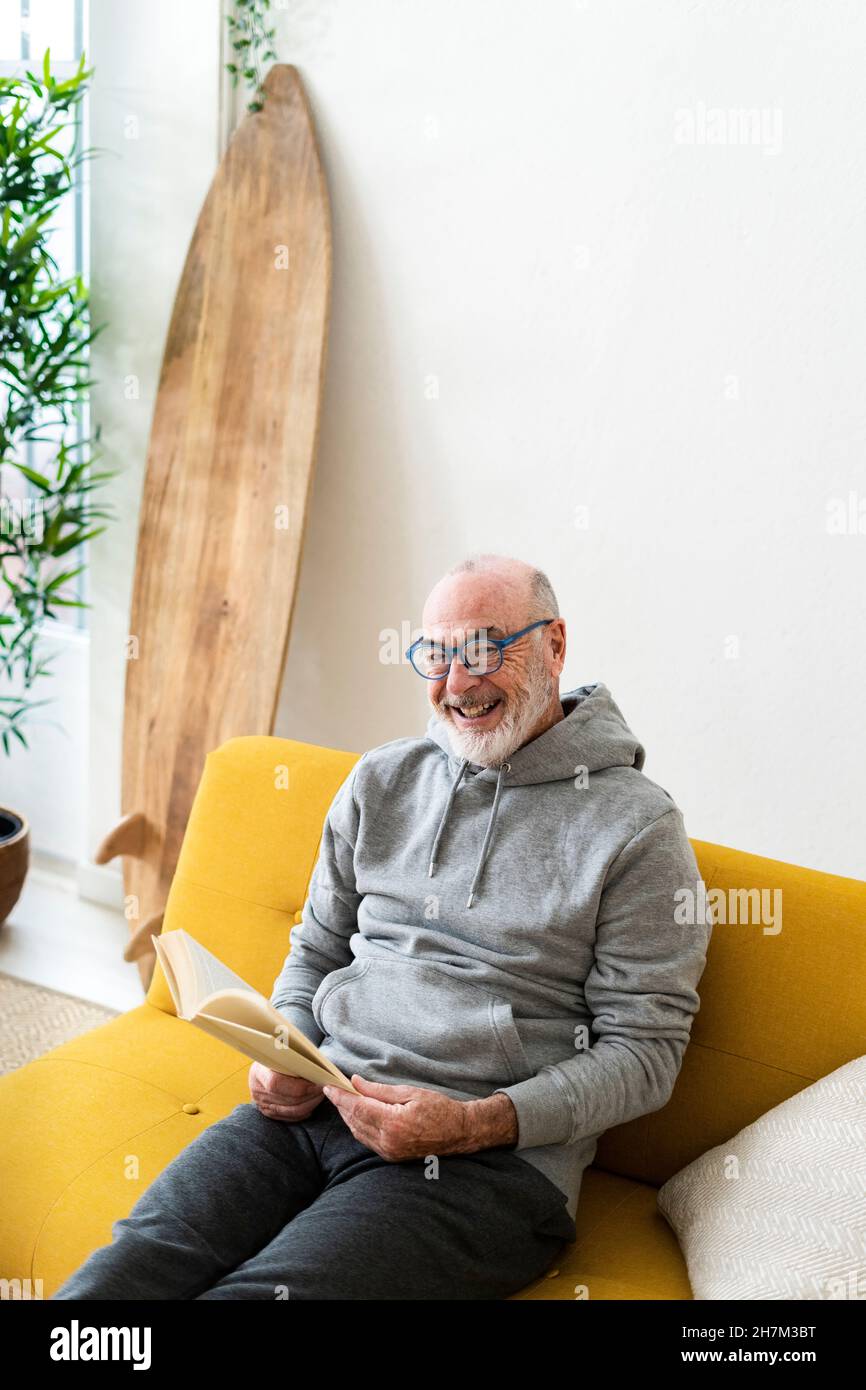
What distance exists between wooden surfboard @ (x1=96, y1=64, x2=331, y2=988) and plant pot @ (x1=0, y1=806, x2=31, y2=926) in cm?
30

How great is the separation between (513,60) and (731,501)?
99cm

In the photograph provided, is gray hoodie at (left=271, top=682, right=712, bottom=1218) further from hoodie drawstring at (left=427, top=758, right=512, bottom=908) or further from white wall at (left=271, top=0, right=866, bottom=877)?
white wall at (left=271, top=0, right=866, bottom=877)

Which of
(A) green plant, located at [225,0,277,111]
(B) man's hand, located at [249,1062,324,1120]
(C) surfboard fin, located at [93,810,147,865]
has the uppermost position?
(A) green plant, located at [225,0,277,111]

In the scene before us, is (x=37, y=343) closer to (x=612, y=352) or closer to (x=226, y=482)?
(x=226, y=482)

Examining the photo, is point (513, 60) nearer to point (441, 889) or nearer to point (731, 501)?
point (731, 501)

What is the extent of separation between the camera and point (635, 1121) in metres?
1.75

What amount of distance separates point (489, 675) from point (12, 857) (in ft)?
6.44

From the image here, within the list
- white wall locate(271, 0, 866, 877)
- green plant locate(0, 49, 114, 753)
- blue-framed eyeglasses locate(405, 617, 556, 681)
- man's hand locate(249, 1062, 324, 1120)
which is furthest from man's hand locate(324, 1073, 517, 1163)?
green plant locate(0, 49, 114, 753)

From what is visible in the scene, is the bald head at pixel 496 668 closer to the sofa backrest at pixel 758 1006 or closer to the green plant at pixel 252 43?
the sofa backrest at pixel 758 1006

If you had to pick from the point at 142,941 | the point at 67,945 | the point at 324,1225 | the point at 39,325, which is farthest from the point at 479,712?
the point at 67,945

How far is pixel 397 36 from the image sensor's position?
271 cm

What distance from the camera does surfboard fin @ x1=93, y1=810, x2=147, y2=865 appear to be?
10.1ft
